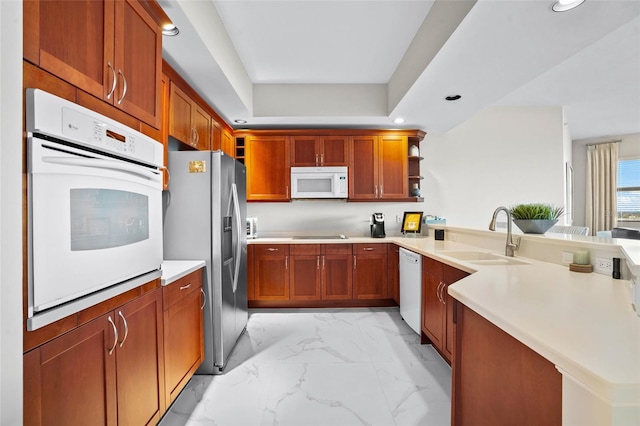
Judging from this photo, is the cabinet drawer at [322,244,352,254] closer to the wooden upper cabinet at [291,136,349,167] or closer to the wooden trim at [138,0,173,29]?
the wooden upper cabinet at [291,136,349,167]

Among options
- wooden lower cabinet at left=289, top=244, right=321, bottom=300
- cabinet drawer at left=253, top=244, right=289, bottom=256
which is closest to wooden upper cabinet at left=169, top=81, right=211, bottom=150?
cabinet drawer at left=253, top=244, right=289, bottom=256

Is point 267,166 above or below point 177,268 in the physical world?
above

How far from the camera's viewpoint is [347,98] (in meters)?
3.45

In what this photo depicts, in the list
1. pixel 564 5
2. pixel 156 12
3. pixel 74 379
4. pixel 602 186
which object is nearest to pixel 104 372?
pixel 74 379

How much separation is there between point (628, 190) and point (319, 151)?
6.68 m

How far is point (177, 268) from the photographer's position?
1.85 meters

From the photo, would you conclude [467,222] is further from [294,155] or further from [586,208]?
[586,208]

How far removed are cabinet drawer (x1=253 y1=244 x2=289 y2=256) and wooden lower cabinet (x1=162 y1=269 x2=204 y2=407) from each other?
1.41 metres

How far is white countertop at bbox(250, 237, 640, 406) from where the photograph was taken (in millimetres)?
579

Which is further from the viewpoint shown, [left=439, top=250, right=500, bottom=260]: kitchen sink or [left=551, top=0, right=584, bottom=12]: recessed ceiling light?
[left=439, top=250, right=500, bottom=260]: kitchen sink

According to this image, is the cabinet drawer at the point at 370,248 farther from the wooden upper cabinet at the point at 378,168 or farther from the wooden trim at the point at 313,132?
the wooden trim at the point at 313,132

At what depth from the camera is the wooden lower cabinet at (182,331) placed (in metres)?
1.60

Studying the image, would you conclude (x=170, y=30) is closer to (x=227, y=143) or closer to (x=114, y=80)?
(x=114, y=80)
